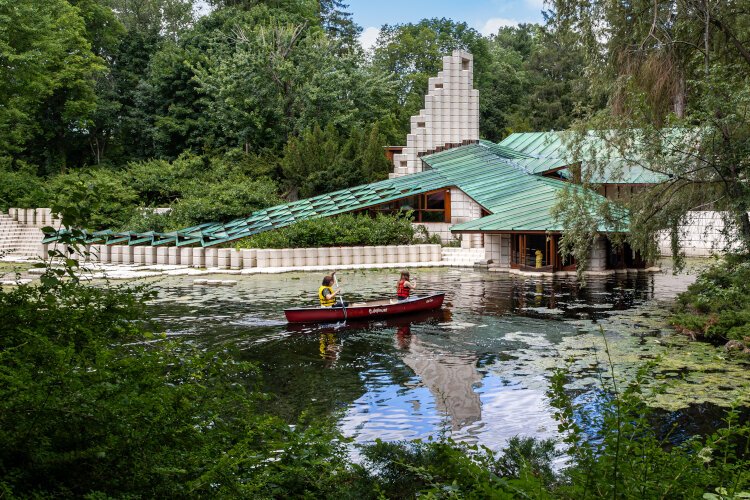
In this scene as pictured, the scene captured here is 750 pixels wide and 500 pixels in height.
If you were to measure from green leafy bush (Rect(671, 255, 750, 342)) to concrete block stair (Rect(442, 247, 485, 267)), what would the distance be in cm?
1406

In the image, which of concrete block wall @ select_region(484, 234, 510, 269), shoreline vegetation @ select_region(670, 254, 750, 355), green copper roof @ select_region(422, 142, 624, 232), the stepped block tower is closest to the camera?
shoreline vegetation @ select_region(670, 254, 750, 355)

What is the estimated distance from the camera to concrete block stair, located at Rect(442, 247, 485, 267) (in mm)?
33844

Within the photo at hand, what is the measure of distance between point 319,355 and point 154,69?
38.4m

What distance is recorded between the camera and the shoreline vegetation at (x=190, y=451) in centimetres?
558

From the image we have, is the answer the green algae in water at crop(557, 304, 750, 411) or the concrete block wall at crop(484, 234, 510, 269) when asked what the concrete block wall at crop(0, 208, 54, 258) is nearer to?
the concrete block wall at crop(484, 234, 510, 269)

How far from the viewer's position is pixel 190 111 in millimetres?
49250

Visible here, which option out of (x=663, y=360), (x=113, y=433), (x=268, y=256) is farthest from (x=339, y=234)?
(x=113, y=433)

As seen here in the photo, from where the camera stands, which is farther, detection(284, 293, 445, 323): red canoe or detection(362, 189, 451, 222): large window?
detection(362, 189, 451, 222): large window

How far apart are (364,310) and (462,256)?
15.3m

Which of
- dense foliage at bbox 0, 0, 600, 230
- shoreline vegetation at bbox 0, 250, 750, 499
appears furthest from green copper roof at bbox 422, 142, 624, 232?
shoreline vegetation at bbox 0, 250, 750, 499

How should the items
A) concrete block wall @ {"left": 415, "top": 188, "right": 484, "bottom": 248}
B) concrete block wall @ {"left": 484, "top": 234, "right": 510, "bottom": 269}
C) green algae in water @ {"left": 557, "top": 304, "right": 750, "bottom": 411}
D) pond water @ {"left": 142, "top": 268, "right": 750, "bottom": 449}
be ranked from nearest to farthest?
1. pond water @ {"left": 142, "top": 268, "right": 750, "bottom": 449}
2. green algae in water @ {"left": 557, "top": 304, "right": 750, "bottom": 411}
3. concrete block wall @ {"left": 484, "top": 234, "right": 510, "bottom": 269}
4. concrete block wall @ {"left": 415, "top": 188, "right": 484, "bottom": 248}

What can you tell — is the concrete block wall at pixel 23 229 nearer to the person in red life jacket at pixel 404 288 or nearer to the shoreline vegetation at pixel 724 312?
the person in red life jacket at pixel 404 288

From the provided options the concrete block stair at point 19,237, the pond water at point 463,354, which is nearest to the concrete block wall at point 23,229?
the concrete block stair at point 19,237

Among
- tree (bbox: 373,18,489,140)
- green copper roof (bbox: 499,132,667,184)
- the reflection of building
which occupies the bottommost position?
the reflection of building
